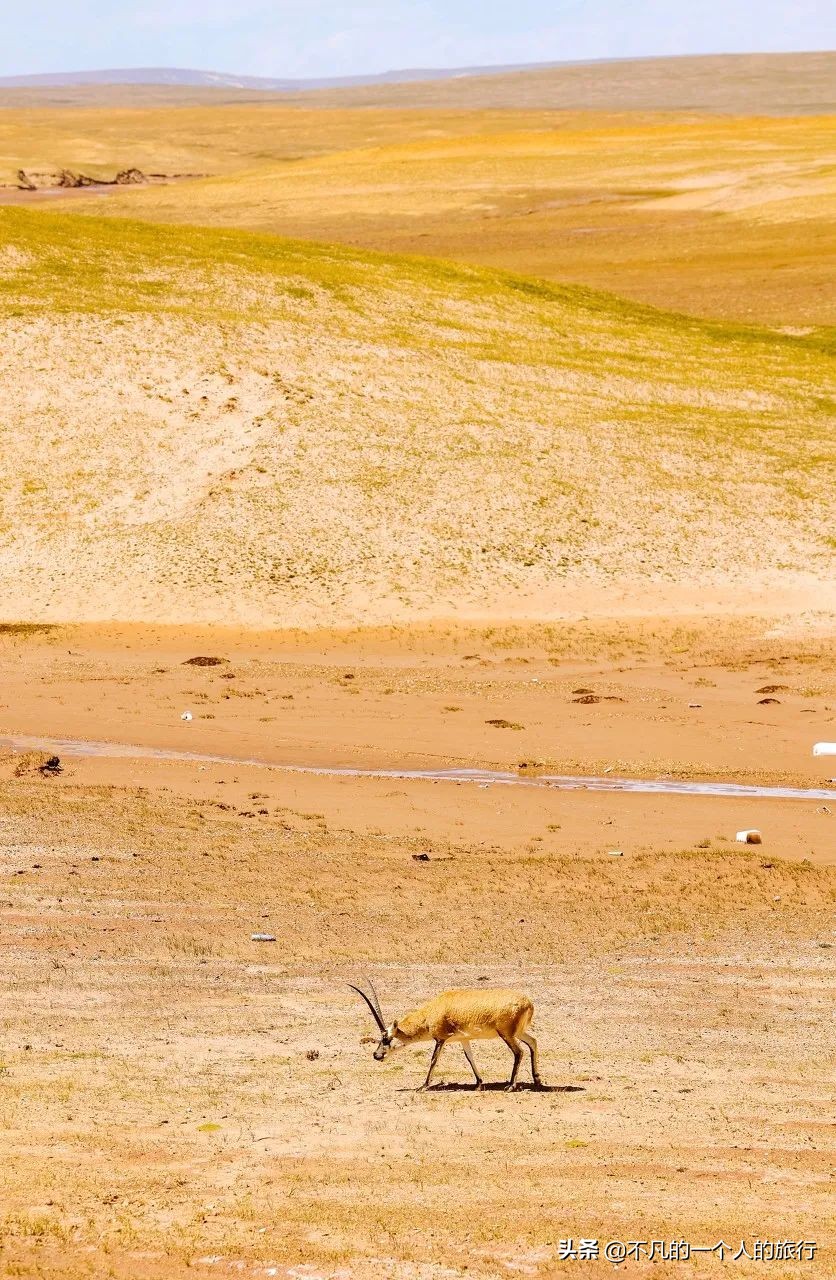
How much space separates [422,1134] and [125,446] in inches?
1003

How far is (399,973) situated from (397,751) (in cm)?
829

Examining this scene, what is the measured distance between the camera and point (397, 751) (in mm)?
21109

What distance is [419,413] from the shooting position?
35.1 metres

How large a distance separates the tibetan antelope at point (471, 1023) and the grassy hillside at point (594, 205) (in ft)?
133

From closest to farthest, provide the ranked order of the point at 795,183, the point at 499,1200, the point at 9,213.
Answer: the point at 499,1200 → the point at 9,213 → the point at 795,183

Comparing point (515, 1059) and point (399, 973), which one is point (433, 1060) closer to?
point (515, 1059)

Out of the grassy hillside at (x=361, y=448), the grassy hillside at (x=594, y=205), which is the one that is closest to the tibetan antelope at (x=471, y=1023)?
the grassy hillside at (x=361, y=448)

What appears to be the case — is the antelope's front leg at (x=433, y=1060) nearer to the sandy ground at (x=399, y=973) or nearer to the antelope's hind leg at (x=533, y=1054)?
the sandy ground at (x=399, y=973)

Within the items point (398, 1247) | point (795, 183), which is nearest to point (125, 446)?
point (398, 1247)

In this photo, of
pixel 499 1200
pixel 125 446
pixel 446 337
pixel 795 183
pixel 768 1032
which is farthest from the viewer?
pixel 795 183

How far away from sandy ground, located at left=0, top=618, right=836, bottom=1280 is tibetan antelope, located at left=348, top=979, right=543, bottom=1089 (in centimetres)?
33

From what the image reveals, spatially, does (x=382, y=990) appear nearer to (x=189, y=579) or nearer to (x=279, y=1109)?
(x=279, y=1109)

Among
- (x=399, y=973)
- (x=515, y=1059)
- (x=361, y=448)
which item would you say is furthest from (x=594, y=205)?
(x=515, y=1059)

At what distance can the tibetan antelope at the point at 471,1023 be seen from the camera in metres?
9.88
